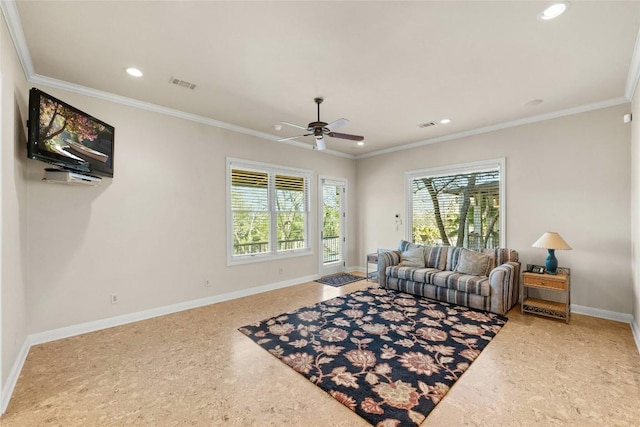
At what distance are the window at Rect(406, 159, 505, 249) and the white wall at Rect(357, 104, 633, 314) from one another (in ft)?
0.64

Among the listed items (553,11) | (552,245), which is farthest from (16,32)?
(552,245)

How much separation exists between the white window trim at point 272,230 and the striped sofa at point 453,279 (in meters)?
1.59

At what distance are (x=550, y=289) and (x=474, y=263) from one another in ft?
3.19

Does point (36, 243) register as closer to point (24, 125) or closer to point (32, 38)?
point (24, 125)

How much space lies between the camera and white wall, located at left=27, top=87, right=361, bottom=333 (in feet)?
10.7

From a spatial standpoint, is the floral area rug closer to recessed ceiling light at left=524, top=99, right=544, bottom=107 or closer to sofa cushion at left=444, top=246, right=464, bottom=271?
sofa cushion at left=444, top=246, right=464, bottom=271

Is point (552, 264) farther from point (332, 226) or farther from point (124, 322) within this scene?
point (124, 322)

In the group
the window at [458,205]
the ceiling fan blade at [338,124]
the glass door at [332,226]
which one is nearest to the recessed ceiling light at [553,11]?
the ceiling fan blade at [338,124]

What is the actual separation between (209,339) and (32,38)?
3.32m

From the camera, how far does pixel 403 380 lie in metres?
2.44

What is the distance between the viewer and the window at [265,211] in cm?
495

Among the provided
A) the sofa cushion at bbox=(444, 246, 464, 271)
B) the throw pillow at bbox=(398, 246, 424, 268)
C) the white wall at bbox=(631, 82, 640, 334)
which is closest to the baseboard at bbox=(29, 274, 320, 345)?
the throw pillow at bbox=(398, 246, 424, 268)

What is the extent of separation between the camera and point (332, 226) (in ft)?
21.7

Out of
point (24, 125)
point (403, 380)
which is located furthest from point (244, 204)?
point (403, 380)
